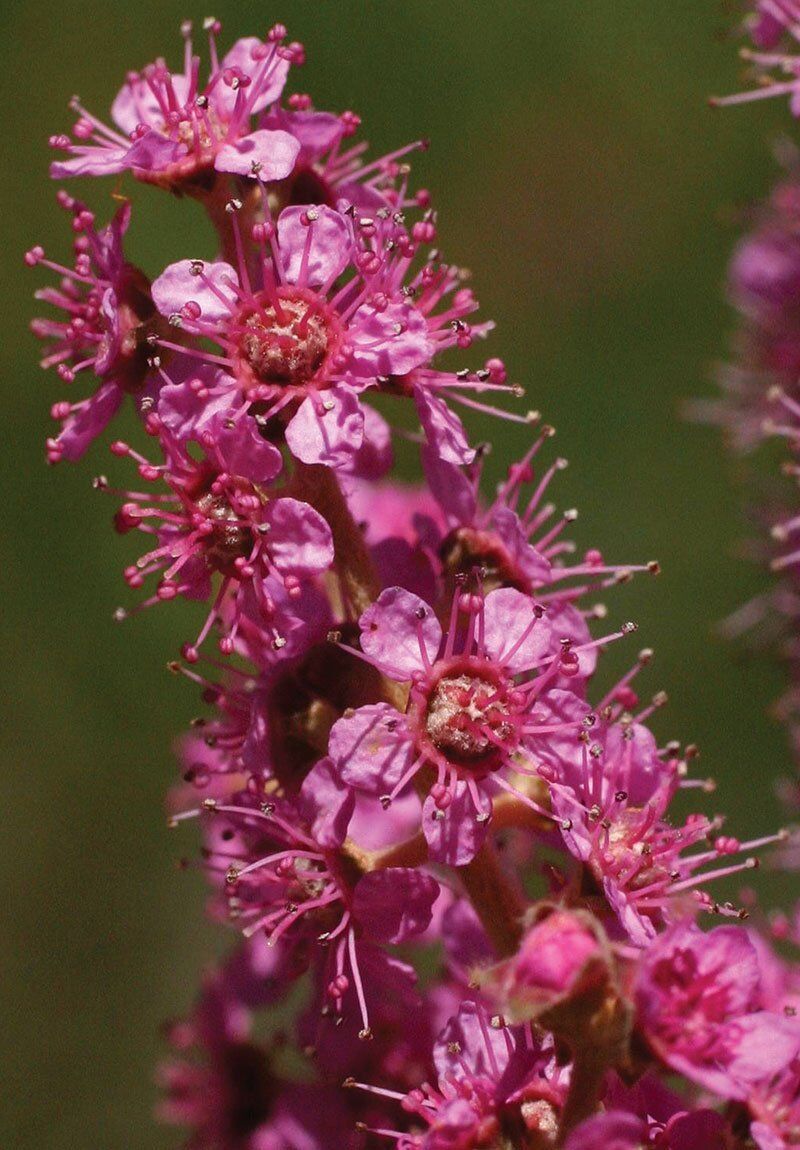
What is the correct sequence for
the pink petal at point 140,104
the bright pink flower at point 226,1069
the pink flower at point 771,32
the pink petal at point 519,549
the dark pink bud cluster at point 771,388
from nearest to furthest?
the pink petal at point 519,549
the pink petal at point 140,104
the pink flower at point 771,32
the bright pink flower at point 226,1069
the dark pink bud cluster at point 771,388

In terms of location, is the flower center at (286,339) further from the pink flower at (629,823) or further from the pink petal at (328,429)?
the pink flower at (629,823)

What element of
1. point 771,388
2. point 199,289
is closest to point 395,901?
point 199,289

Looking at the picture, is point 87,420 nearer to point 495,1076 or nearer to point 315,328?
point 315,328

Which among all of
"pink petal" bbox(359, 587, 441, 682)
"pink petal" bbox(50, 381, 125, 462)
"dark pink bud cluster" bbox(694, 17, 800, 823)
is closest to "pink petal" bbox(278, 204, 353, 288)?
"pink petal" bbox(50, 381, 125, 462)

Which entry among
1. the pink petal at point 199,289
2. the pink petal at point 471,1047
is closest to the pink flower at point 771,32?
the pink petal at point 199,289

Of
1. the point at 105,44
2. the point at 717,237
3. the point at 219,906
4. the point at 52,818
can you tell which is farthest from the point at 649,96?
the point at 219,906

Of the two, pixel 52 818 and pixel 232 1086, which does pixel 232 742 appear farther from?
pixel 52 818
